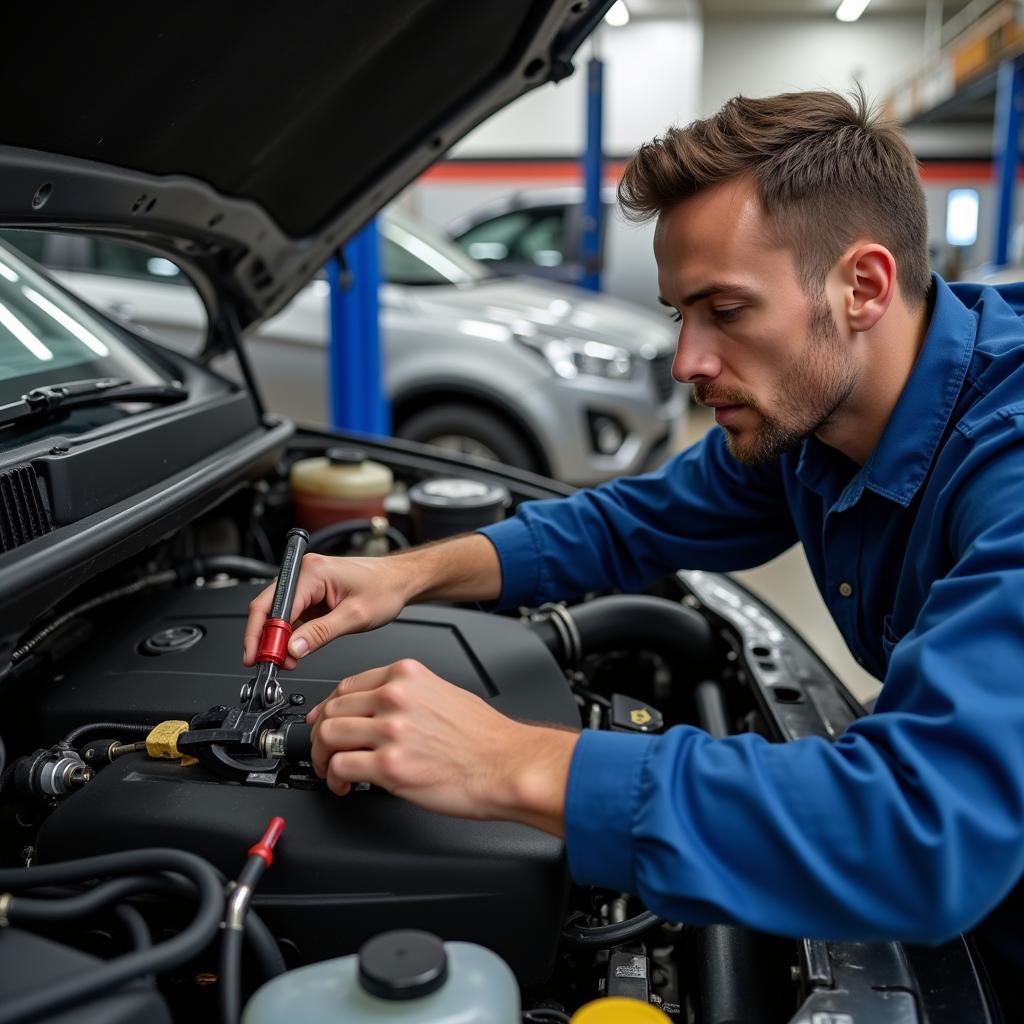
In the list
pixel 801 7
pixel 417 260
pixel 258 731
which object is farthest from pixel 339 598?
pixel 801 7

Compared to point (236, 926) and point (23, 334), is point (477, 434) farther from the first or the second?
point (236, 926)

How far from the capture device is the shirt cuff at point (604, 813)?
2.58ft

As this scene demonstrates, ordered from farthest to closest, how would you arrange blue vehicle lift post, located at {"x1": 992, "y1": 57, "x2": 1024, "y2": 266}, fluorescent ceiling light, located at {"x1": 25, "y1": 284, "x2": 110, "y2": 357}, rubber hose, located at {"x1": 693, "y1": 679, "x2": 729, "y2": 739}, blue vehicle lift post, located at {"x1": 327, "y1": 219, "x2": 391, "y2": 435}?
blue vehicle lift post, located at {"x1": 992, "y1": 57, "x2": 1024, "y2": 266}, blue vehicle lift post, located at {"x1": 327, "y1": 219, "x2": 391, "y2": 435}, fluorescent ceiling light, located at {"x1": 25, "y1": 284, "x2": 110, "y2": 357}, rubber hose, located at {"x1": 693, "y1": 679, "x2": 729, "y2": 739}

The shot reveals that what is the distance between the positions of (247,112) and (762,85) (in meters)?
15.4

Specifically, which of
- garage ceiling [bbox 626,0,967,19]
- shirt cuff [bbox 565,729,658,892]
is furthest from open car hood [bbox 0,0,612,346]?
garage ceiling [bbox 626,0,967,19]

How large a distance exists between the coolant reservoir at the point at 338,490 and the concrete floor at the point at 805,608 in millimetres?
1390

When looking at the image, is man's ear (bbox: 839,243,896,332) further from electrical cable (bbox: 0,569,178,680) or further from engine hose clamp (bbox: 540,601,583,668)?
electrical cable (bbox: 0,569,178,680)

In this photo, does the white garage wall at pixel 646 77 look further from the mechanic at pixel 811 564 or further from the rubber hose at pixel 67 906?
the rubber hose at pixel 67 906

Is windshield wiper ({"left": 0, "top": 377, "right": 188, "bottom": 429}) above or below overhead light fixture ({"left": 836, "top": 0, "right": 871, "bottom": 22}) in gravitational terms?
below

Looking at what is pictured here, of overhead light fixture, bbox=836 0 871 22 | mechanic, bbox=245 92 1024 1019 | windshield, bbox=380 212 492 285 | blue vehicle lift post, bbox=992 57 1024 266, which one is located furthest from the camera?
overhead light fixture, bbox=836 0 871 22

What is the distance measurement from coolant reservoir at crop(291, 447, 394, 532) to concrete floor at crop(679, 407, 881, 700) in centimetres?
139

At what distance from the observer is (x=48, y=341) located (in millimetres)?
1451

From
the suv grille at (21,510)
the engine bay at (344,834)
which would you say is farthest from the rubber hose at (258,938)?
the suv grille at (21,510)

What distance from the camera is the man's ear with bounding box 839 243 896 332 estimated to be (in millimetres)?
1052
